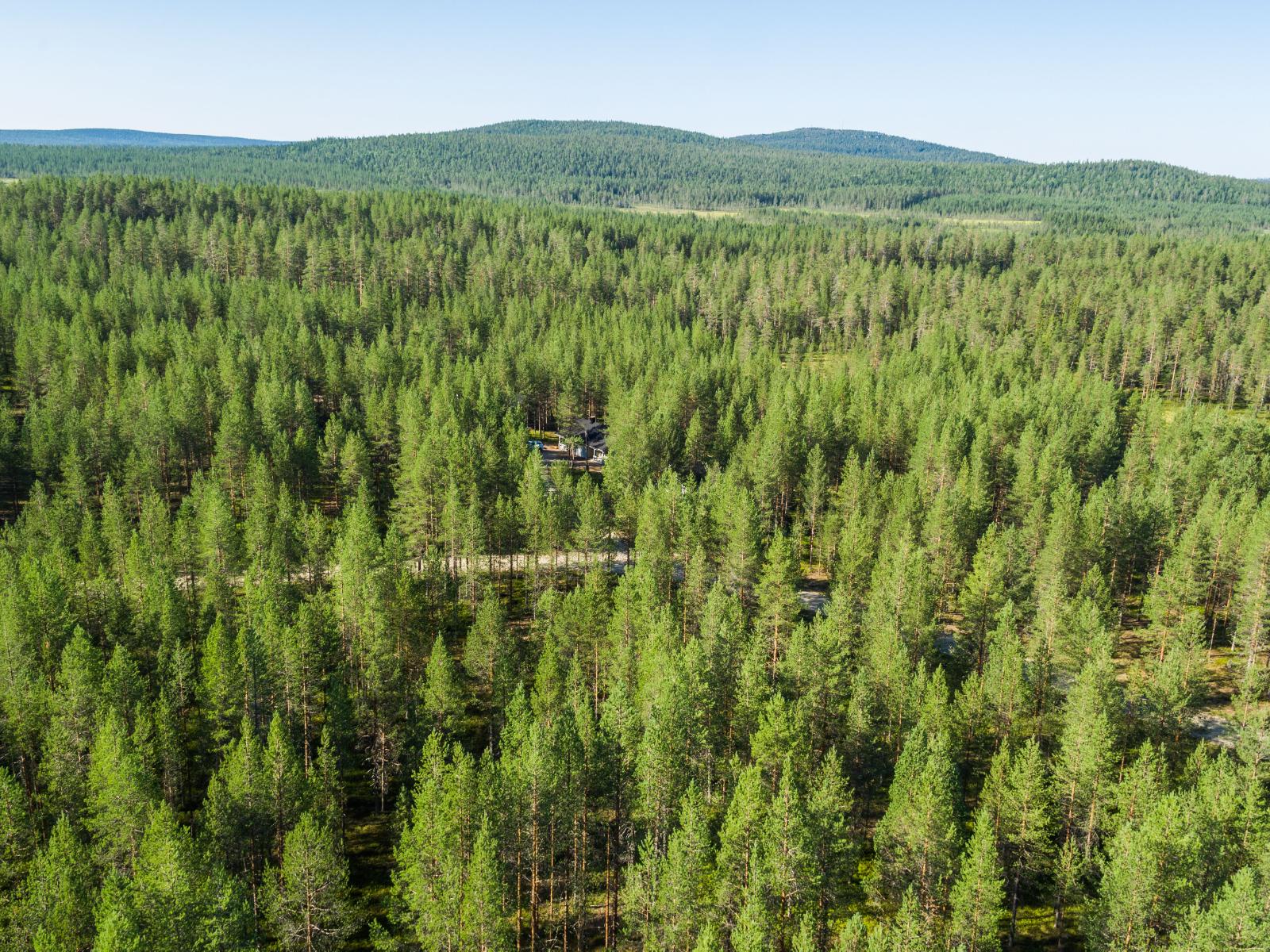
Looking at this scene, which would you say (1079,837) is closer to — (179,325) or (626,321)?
(626,321)

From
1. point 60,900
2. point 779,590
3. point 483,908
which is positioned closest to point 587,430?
point 779,590

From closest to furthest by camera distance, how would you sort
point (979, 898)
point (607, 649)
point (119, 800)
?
point (979, 898) < point (119, 800) < point (607, 649)

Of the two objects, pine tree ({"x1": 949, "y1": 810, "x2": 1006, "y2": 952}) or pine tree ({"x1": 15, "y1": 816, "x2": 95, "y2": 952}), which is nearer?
pine tree ({"x1": 15, "y1": 816, "x2": 95, "y2": 952})

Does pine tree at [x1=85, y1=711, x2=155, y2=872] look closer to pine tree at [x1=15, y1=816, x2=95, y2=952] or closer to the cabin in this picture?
pine tree at [x1=15, y1=816, x2=95, y2=952]

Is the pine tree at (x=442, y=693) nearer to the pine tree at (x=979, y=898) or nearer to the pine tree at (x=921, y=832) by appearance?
the pine tree at (x=921, y=832)

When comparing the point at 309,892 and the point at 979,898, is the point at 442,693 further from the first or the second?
the point at 979,898

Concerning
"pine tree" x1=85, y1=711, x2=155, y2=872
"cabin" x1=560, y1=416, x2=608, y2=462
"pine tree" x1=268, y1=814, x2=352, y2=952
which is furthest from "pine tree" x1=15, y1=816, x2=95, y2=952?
"cabin" x1=560, y1=416, x2=608, y2=462

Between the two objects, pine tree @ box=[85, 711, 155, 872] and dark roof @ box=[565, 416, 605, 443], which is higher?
dark roof @ box=[565, 416, 605, 443]
